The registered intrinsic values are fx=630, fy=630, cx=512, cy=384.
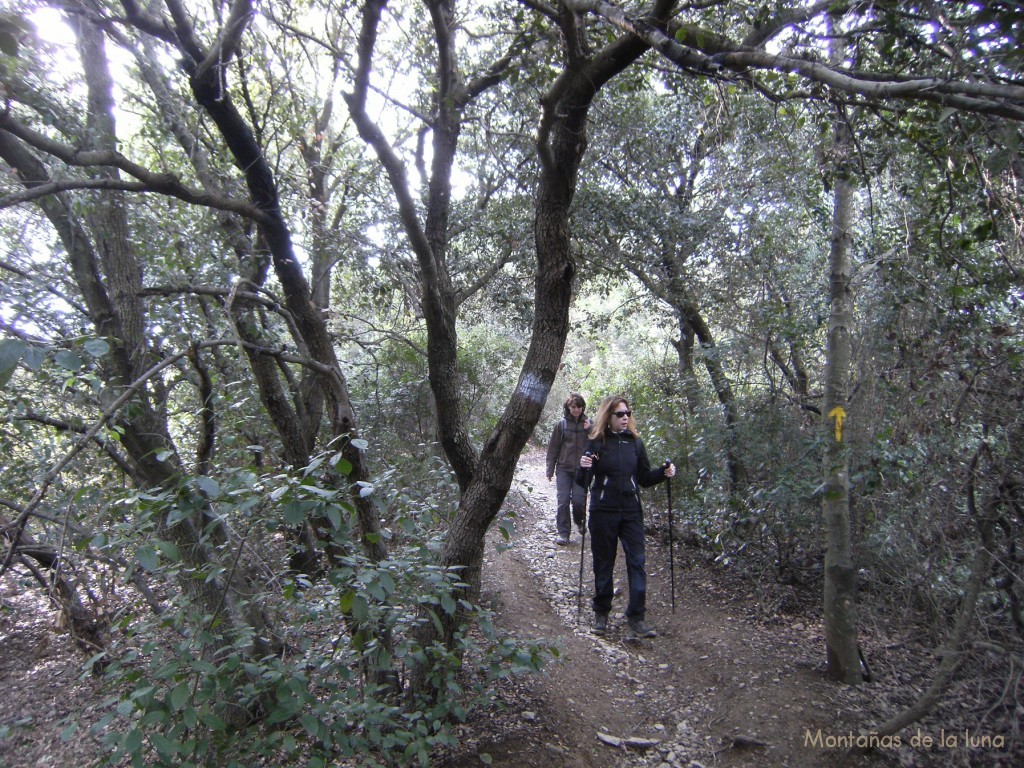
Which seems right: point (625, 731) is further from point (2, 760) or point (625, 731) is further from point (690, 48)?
point (2, 760)

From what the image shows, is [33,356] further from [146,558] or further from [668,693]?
[668,693]

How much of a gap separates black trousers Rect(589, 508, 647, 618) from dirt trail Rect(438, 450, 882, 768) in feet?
Result: 1.19

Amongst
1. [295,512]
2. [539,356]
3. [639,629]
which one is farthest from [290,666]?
[639,629]

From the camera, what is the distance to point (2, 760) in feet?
16.2

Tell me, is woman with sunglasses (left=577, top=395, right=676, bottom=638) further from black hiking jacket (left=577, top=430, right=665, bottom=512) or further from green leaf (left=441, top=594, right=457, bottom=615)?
green leaf (left=441, top=594, right=457, bottom=615)

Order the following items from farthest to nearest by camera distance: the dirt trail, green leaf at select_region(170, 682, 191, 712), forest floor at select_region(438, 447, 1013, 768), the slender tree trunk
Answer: the slender tree trunk < the dirt trail < forest floor at select_region(438, 447, 1013, 768) < green leaf at select_region(170, 682, 191, 712)

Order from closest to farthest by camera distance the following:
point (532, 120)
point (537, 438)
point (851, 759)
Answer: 1. point (851, 759)
2. point (532, 120)
3. point (537, 438)

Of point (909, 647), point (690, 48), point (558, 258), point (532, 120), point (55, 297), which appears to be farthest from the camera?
point (532, 120)

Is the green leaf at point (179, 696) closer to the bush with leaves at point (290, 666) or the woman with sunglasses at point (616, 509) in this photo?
the bush with leaves at point (290, 666)

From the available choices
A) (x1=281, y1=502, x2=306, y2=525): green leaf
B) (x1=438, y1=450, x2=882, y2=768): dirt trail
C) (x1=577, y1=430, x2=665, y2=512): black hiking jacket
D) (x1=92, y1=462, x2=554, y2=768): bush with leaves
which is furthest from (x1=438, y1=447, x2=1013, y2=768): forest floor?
(x1=281, y1=502, x2=306, y2=525): green leaf

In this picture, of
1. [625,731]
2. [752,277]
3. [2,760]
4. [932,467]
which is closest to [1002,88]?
[932,467]

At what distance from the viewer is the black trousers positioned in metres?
5.47

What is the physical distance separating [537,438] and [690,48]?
1387 cm

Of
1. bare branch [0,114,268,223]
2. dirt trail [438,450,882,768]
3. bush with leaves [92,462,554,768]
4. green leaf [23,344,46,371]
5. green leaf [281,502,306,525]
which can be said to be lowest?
dirt trail [438,450,882,768]
